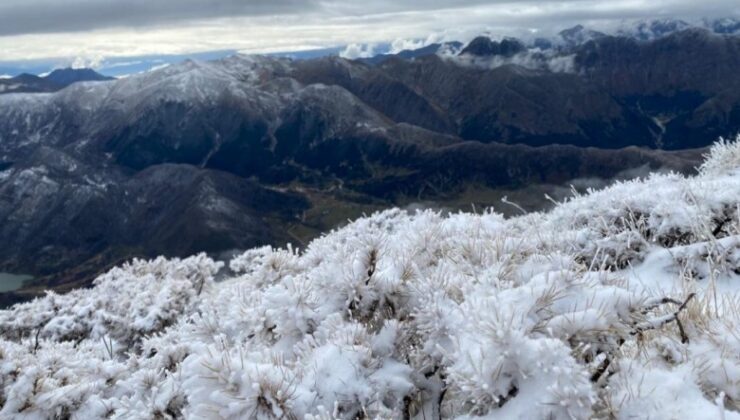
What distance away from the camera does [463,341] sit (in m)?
4.57

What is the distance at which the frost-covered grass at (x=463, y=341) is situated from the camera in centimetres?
434

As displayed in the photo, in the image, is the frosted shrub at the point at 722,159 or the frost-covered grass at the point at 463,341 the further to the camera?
the frosted shrub at the point at 722,159

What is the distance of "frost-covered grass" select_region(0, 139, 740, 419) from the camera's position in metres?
4.34

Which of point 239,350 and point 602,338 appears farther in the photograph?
point 239,350

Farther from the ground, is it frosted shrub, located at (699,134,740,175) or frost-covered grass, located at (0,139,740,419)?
frost-covered grass, located at (0,139,740,419)

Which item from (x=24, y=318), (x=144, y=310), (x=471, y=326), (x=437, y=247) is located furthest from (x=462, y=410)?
(x=24, y=318)

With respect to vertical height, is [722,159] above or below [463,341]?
below

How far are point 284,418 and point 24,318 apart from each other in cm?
2311

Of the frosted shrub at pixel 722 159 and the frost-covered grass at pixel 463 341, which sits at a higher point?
the frost-covered grass at pixel 463 341

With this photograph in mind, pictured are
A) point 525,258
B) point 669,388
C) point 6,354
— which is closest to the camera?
point 669,388

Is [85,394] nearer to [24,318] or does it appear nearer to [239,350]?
[239,350]

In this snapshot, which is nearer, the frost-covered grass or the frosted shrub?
the frost-covered grass

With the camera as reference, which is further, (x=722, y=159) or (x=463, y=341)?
(x=722, y=159)

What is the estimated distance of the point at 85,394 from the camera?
9055 mm
